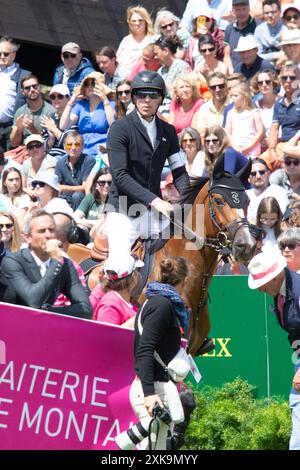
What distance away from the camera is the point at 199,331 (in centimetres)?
1082

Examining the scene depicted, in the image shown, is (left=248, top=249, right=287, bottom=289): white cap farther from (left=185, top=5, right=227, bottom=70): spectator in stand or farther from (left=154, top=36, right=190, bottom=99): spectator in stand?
(left=185, top=5, right=227, bottom=70): spectator in stand

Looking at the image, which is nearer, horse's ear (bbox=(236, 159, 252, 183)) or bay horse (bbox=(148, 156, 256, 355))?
bay horse (bbox=(148, 156, 256, 355))

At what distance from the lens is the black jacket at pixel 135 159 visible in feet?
34.7

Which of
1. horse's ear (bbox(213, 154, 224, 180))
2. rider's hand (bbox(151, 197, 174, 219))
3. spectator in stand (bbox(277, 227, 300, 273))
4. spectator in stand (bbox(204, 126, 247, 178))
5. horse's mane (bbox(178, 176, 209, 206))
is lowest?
spectator in stand (bbox(277, 227, 300, 273))

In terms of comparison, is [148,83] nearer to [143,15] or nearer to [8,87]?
[143,15]

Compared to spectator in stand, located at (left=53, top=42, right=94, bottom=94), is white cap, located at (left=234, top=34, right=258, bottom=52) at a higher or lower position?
lower

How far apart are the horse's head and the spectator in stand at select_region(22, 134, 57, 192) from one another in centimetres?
508

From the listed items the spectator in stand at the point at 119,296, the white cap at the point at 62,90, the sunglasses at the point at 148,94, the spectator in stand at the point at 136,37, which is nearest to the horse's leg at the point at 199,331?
the spectator in stand at the point at 119,296

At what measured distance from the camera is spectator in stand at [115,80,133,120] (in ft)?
51.5

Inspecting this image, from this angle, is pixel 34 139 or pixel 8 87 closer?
pixel 34 139

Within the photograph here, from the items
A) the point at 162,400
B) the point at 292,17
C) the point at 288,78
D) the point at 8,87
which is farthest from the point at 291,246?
the point at 8,87

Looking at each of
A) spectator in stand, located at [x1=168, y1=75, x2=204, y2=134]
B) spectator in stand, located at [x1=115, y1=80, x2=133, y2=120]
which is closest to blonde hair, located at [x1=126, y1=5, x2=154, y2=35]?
spectator in stand, located at [x1=115, y1=80, x2=133, y2=120]

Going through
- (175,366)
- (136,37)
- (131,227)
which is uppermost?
(136,37)

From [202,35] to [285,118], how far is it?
109 inches
